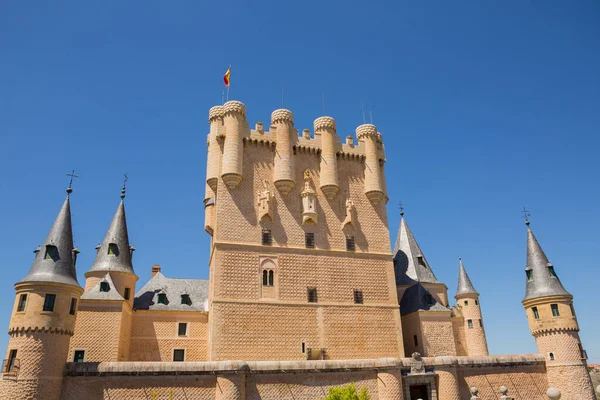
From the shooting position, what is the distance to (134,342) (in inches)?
1021

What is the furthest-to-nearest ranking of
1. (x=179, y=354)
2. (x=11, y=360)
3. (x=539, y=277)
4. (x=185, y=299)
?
(x=185, y=299)
(x=539, y=277)
(x=179, y=354)
(x=11, y=360)

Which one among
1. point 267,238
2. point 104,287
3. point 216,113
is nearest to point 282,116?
point 216,113

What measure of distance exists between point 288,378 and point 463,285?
58.5 ft

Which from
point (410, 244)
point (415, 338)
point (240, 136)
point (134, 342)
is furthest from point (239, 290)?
point (410, 244)

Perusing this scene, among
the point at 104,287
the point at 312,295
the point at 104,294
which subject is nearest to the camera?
the point at 104,294

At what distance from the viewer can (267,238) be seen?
26.2 meters

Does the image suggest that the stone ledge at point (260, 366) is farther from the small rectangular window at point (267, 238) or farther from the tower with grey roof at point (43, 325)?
the small rectangular window at point (267, 238)

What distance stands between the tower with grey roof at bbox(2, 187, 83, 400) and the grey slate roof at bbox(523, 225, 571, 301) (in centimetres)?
2482

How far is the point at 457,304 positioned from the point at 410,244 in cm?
552

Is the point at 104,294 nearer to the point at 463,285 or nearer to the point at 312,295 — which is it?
the point at 312,295

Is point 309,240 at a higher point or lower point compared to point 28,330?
higher

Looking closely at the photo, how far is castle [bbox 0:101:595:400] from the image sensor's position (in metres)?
Answer: 19.1

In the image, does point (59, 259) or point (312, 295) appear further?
point (312, 295)

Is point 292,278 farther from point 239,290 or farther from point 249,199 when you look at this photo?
point 249,199
